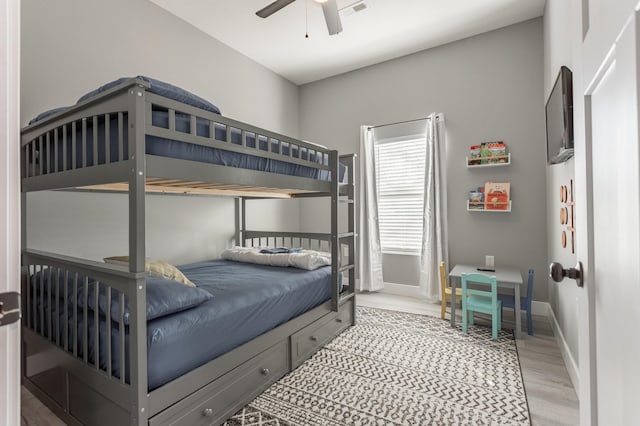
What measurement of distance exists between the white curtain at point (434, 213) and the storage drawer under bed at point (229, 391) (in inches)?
84.9

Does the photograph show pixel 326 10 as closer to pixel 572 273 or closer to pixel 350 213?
pixel 350 213

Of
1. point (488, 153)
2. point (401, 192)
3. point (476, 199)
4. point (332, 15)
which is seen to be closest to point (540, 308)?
point (476, 199)

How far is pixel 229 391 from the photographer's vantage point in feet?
5.52

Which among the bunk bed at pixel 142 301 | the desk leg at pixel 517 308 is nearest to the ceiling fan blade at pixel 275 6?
the bunk bed at pixel 142 301

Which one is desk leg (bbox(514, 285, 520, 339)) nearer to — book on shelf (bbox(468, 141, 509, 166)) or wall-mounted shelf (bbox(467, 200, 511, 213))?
wall-mounted shelf (bbox(467, 200, 511, 213))

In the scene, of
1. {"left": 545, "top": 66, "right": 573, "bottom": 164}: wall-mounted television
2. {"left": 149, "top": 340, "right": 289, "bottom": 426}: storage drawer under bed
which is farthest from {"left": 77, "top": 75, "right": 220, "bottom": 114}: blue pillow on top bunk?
{"left": 545, "top": 66, "right": 573, "bottom": 164}: wall-mounted television

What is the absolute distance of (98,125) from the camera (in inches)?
57.3

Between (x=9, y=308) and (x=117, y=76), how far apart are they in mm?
2629

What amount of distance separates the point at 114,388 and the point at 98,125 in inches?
45.3

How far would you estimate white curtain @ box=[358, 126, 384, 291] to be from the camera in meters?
4.08

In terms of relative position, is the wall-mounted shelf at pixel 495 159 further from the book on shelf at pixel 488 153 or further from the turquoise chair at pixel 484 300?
the turquoise chair at pixel 484 300

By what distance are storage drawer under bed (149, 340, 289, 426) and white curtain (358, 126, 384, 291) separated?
84.6 inches

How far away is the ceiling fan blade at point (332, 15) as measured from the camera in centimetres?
237

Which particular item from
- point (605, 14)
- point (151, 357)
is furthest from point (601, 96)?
point (151, 357)
